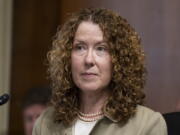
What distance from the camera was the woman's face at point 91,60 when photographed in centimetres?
142

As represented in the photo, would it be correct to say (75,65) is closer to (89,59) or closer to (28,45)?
(89,59)

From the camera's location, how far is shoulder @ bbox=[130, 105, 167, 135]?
1401 millimetres

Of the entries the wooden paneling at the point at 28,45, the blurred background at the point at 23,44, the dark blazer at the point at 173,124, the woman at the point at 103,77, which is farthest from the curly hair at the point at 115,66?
the wooden paneling at the point at 28,45

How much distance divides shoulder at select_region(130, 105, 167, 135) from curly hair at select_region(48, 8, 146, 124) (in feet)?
0.07

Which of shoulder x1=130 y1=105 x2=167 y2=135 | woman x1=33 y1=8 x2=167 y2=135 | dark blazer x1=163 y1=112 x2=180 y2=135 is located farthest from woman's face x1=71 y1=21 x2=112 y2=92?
dark blazer x1=163 y1=112 x2=180 y2=135

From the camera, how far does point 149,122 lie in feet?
4.62

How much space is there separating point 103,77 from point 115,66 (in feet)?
0.16

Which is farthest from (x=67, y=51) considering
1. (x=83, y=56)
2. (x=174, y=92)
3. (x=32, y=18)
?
(x=32, y=18)

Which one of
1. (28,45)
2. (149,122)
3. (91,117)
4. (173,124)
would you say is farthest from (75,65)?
(28,45)

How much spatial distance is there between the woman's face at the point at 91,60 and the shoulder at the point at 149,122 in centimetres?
14

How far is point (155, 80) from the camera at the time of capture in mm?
2422

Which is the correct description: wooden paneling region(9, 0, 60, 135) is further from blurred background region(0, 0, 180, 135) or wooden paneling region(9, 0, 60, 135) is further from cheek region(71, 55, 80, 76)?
cheek region(71, 55, 80, 76)

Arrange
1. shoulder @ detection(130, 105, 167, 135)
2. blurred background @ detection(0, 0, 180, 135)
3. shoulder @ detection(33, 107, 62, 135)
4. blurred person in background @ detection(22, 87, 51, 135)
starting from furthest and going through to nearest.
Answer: blurred background @ detection(0, 0, 180, 135), blurred person in background @ detection(22, 87, 51, 135), shoulder @ detection(33, 107, 62, 135), shoulder @ detection(130, 105, 167, 135)

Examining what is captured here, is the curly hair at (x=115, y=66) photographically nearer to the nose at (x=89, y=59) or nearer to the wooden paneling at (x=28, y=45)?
the nose at (x=89, y=59)
